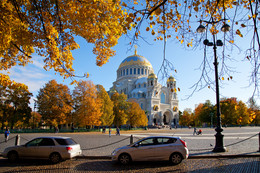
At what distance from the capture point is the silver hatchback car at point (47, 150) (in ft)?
29.3

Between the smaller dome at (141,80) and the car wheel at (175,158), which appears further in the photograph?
the smaller dome at (141,80)

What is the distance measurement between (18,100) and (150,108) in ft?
136

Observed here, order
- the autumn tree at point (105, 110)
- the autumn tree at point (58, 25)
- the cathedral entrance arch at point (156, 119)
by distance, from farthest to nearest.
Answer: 1. the cathedral entrance arch at point (156, 119)
2. the autumn tree at point (105, 110)
3. the autumn tree at point (58, 25)

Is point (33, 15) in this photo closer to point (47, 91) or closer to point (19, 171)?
point (19, 171)

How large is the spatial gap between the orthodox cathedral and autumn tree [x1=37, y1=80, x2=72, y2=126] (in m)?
29.8

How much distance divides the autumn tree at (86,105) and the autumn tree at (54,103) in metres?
1.53

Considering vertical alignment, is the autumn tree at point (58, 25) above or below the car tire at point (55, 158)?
above

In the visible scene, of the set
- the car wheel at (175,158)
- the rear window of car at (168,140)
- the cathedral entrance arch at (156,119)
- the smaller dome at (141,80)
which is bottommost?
the cathedral entrance arch at (156,119)

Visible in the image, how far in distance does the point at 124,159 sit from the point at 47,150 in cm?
361

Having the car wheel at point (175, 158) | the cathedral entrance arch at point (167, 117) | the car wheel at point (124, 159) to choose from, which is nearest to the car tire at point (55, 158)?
the car wheel at point (124, 159)

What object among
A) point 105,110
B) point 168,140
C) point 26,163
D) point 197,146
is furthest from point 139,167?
point 105,110

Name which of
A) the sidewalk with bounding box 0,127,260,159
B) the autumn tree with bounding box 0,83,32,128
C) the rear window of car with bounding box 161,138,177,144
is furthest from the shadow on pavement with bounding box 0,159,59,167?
the autumn tree with bounding box 0,83,32,128

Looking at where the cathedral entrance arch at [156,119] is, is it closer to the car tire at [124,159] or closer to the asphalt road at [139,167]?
the asphalt road at [139,167]

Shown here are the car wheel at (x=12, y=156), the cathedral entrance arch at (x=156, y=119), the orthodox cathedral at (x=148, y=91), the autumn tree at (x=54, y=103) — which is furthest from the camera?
the cathedral entrance arch at (x=156, y=119)
